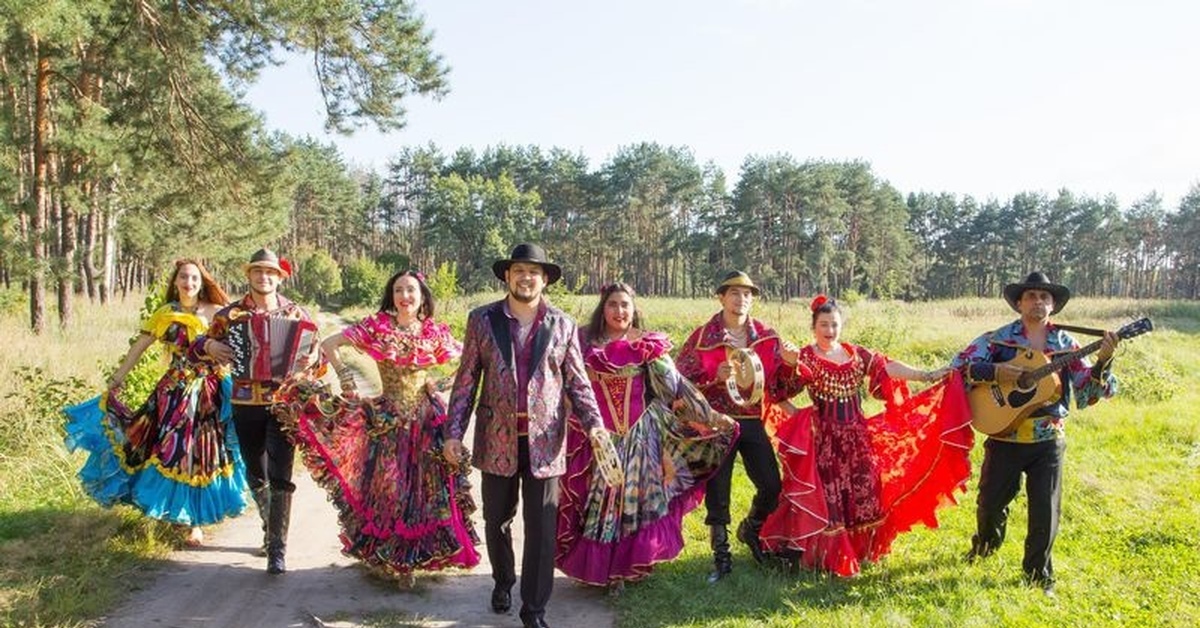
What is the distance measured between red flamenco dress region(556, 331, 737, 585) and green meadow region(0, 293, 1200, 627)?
327 mm

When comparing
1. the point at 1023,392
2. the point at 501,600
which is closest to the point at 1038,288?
the point at 1023,392

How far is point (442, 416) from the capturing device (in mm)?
5375

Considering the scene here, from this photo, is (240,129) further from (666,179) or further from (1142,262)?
(1142,262)

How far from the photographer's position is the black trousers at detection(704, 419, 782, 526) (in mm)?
5633

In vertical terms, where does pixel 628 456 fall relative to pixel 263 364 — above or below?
below

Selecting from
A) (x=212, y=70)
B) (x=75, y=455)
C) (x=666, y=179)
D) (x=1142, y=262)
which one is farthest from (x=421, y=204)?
(x=1142, y=262)

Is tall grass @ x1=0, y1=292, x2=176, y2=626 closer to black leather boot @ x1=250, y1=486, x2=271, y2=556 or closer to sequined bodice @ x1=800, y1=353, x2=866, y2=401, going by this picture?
black leather boot @ x1=250, y1=486, x2=271, y2=556

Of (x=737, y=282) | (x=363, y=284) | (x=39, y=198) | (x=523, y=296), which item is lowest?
(x=363, y=284)

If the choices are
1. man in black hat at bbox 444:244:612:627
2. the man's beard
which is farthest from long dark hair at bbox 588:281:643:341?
the man's beard

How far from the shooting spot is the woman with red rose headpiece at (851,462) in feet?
18.2

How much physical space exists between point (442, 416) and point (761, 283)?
2142 inches

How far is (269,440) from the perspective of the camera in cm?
555

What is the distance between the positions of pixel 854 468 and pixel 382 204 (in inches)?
2529

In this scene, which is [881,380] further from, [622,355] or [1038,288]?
[622,355]
